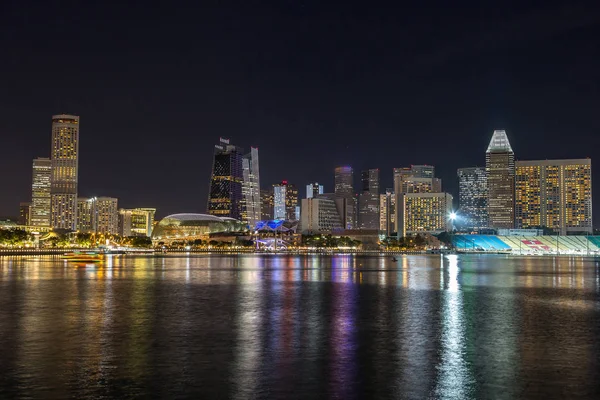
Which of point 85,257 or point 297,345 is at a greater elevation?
point 85,257

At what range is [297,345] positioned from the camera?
90.8ft

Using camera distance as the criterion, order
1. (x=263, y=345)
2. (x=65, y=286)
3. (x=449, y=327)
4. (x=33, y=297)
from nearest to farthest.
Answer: (x=263, y=345)
(x=449, y=327)
(x=33, y=297)
(x=65, y=286)

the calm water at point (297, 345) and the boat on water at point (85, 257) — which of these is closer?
the calm water at point (297, 345)

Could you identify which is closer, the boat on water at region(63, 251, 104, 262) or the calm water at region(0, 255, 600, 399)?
the calm water at region(0, 255, 600, 399)

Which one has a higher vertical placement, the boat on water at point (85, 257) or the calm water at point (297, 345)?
the boat on water at point (85, 257)

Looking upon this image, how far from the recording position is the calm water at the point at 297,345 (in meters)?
20.0

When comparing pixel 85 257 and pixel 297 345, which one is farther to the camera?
pixel 85 257

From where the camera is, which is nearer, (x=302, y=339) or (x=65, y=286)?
(x=302, y=339)

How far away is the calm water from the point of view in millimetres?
19969

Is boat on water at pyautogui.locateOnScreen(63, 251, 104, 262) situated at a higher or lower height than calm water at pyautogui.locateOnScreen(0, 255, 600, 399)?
higher

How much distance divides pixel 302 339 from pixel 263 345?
2420 millimetres

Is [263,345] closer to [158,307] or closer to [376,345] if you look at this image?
[376,345]

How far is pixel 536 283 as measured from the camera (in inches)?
2697

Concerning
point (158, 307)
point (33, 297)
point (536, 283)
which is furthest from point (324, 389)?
point (536, 283)
